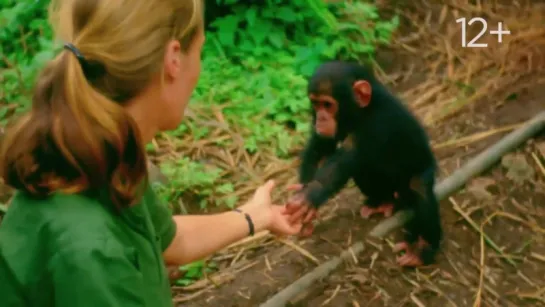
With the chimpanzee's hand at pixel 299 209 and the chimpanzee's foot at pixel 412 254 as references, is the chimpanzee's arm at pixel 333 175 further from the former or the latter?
the chimpanzee's foot at pixel 412 254

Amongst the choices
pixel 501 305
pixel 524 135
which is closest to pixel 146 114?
pixel 501 305

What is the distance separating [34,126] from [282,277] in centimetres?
154

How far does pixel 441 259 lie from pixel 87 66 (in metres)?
1.86

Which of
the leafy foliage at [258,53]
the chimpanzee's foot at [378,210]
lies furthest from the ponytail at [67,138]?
the leafy foliage at [258,53]

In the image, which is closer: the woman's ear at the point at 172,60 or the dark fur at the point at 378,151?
the woman's ear at the point at 172,60

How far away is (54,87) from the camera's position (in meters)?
1.30

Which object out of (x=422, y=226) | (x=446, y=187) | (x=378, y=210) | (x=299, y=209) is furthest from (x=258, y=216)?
(x=446, y=187)

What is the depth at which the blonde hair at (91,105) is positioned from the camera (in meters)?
1.28

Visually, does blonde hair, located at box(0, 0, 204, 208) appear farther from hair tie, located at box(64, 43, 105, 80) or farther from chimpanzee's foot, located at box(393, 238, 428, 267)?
chimpanzee's foot, located at box(393, 238, 428, 267)

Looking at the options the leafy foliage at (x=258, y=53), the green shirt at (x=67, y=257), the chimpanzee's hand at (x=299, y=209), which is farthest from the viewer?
the leafy foliage at (x=258, y=53)

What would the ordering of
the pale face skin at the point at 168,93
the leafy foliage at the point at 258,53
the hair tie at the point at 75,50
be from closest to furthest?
1. the hair tie at the point at 75,50
2. the pale face skin at the point at 168,93
3. the leafy foliage at the point at 258,53

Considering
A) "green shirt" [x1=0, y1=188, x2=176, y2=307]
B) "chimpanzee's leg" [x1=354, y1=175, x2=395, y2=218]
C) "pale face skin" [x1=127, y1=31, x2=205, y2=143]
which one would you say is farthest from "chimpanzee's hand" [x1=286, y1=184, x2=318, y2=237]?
"green shirt" [x1=0, y1=188, x2=176, y2=307]

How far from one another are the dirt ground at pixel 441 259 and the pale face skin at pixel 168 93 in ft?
3.88

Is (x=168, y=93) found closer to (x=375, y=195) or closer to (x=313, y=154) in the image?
(x=313, y=154)
